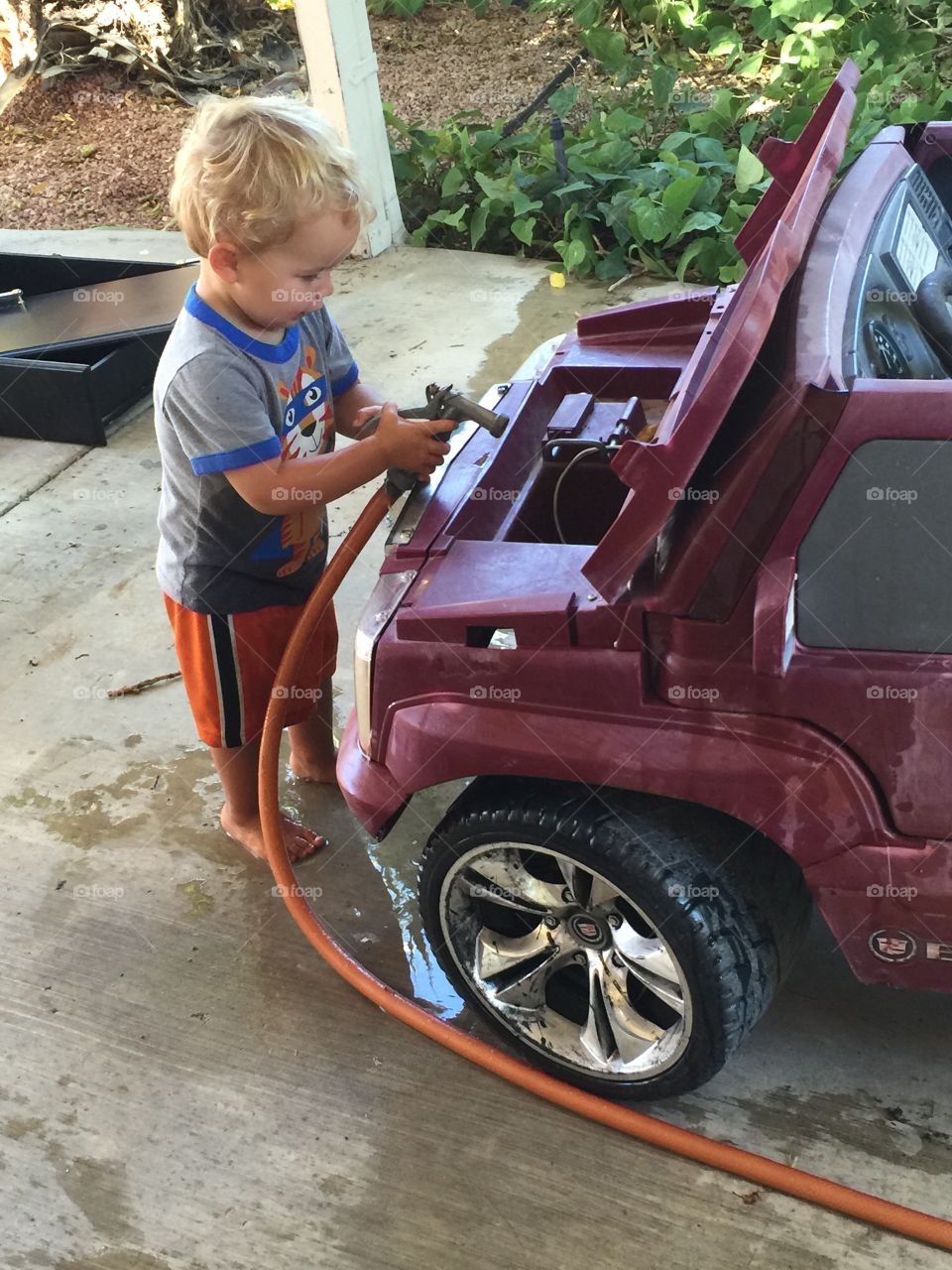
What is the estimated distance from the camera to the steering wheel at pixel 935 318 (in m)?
2.19

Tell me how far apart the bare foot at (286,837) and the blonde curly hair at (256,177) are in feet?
4.37

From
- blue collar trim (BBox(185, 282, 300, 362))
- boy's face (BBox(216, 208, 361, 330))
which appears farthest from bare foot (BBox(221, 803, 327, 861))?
boy's face (BBox(216, 208, 361, 330))

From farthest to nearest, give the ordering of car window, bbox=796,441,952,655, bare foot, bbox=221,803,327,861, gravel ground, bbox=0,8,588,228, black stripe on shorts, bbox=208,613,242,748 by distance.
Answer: gravel ground, bbox=0,8,588,228, bare foot, bbox=221,803,327,861, black stripe on shorts, bbox=208,613,242,748, car window, bbox=796,441,952,655

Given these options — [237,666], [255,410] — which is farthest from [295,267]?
[237,666]

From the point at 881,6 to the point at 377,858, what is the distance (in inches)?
245

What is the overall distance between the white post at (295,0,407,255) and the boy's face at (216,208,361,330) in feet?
11.4

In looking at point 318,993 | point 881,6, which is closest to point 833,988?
point 318,993

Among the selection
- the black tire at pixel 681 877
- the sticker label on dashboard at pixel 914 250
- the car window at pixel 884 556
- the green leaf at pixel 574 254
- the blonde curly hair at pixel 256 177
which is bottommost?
the black tire at pixel 681 877

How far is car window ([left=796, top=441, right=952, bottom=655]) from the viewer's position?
1.75 metres

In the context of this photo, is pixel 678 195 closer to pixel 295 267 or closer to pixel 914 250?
pixel 914 250

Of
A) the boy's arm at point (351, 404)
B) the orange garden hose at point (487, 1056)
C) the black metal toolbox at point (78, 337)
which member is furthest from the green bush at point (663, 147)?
the orange garden hose at point (487, 1056)

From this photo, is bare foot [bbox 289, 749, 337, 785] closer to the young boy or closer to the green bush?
the young boy

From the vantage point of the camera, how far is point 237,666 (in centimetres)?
265

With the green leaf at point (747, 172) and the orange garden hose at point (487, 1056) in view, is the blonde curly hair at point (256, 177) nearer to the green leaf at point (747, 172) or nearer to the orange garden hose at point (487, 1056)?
the orange garden hose at point (487, 1056)
